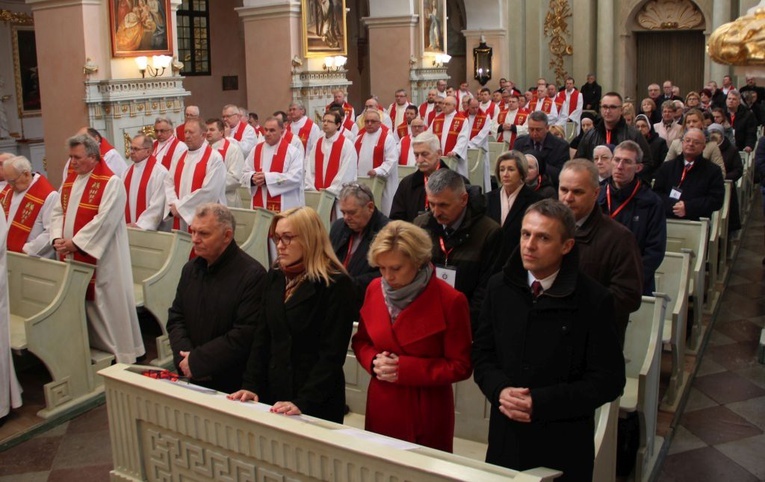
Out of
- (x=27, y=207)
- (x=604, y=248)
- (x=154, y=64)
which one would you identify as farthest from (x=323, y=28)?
(x=604, y=248)

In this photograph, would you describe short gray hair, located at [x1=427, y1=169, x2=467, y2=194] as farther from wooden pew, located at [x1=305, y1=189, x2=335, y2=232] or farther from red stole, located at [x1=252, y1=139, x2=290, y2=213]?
red stole, located at [x1=252, y1=139, x2=290, y2=213]

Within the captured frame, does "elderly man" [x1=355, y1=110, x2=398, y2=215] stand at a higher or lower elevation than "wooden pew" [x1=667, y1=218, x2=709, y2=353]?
higher

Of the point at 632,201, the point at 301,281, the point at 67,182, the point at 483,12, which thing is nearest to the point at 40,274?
the point at 67,182

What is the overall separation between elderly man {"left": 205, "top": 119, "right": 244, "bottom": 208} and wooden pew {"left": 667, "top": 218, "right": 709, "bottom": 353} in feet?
15.5

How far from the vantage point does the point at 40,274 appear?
5898mm

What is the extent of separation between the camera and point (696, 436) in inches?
199

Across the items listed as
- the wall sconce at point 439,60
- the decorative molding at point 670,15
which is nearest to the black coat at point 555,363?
the wall sconce at point 439,60

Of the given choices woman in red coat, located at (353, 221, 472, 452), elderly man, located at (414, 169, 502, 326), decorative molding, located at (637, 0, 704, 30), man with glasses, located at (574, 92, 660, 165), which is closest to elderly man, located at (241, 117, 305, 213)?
man with glasses, located at (574, 92, 660, 165)

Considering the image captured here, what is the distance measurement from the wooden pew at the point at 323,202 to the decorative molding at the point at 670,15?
649 inches

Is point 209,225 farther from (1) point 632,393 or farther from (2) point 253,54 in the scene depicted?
(2) point 253,54

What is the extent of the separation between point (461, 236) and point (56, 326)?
2973 mm

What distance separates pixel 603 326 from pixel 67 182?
15.8 feet

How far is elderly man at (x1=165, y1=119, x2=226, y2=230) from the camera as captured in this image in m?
7.64

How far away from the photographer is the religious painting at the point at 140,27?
35.0ft
